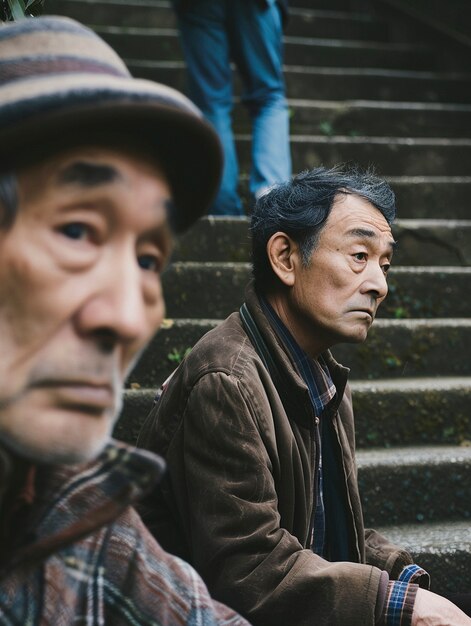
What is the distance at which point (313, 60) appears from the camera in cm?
664

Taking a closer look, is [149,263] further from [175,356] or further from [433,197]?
[433,197]

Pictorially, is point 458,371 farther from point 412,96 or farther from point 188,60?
point 412,96

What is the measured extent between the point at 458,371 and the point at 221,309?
3.87 ft

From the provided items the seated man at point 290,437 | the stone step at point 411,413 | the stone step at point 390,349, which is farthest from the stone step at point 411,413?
the seated man at point 290,437

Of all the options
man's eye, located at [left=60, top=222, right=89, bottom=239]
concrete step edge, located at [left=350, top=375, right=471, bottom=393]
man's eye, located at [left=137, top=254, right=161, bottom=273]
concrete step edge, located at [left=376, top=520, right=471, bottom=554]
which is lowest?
concrete step edge, located at [left=376, top=520, right=471, bottom=554]

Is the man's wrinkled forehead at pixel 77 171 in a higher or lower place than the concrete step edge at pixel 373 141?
higher

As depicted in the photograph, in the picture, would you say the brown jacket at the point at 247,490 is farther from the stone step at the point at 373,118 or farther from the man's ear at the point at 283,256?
the stone step at the point at 373,118

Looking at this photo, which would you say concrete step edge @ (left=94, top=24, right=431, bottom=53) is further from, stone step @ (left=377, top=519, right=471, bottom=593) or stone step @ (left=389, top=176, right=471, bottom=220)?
stone step @ (left=377, top=519, right=471, bottom=593)

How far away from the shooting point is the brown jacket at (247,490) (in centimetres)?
217

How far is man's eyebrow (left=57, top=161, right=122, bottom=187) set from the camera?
3.61 ft

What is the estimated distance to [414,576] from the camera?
2.57m

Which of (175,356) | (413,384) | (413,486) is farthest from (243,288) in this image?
(413,486)

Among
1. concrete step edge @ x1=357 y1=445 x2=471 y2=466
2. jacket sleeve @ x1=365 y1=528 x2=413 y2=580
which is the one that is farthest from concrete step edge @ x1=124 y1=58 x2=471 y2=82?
jacket sleeve @ x1=365 y1=528 x2=413 y2=580

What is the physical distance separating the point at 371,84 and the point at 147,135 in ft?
18.2
